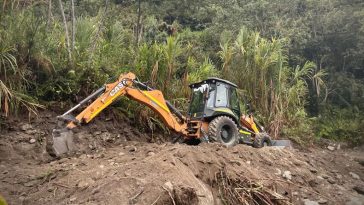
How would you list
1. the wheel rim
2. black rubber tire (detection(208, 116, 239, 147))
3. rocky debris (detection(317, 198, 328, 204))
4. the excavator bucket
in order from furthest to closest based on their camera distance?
the wheel rim, black rubber tire (detection(208, 116, 239, 147)), rocky debris (detection(317, 198, 328, 204)), the excavator bucket

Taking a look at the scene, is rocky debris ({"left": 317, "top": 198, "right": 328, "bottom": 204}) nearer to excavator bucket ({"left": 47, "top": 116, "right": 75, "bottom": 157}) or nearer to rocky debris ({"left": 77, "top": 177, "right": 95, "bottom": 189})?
rocky debris ({"left": 77, "top": 177, "right": 95, "bottom": 189})

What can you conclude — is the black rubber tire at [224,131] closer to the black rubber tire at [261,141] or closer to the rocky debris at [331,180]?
the black rubber tire at [261,141]

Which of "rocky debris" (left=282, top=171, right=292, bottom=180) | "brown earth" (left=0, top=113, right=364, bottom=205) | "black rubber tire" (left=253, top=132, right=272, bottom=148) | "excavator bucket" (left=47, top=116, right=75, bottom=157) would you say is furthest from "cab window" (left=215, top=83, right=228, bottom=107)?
"excavator bucket" (left=47, top=116, right=75, bottom=157)

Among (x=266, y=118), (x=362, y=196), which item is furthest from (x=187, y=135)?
(x=266, y=118)

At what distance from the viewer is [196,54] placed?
54.5ft

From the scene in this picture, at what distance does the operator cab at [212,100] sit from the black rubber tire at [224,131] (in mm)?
223

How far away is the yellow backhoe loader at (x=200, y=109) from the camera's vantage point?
28.6 feet

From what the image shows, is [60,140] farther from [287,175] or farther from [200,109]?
[287,175]

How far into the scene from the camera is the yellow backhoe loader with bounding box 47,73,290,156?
8.70 metres

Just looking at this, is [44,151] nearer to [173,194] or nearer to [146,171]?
[146,171]

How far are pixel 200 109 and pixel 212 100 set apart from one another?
0.31 metres

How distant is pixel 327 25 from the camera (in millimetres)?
23609

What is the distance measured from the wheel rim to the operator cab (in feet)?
1.01

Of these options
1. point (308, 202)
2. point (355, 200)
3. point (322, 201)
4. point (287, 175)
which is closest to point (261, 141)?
point (287, 175)
